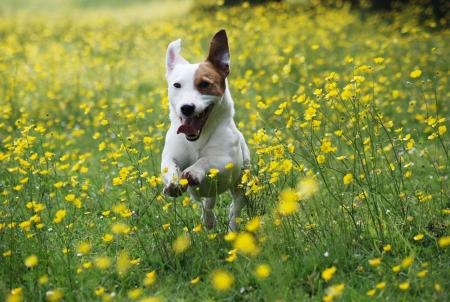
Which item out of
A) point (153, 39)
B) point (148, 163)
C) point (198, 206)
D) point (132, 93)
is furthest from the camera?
point (153, 39)

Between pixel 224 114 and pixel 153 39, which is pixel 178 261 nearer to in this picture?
pixel 224 114

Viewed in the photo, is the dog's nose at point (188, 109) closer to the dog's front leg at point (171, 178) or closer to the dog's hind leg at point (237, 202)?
the dog's front leg at point (171, 178)

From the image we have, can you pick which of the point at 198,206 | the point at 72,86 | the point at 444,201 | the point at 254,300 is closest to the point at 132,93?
the point at 72,86

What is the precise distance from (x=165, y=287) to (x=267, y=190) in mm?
899

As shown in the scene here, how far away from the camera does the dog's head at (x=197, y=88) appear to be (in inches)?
142

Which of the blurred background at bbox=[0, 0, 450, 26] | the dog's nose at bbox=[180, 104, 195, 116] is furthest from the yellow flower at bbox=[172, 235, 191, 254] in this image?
the blurred background at bbox=[0, 0, 450, 26]

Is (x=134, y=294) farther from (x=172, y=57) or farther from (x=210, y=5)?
(x=210, y=5)

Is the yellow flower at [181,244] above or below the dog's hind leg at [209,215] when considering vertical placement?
above

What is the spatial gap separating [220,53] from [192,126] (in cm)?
64

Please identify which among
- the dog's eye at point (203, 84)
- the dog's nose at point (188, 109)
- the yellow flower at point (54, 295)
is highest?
the dog's eye at point (203, 84)

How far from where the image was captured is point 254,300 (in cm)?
299

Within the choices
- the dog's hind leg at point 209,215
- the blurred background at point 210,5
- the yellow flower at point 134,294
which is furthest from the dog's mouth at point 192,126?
the blurred background at point 210,5

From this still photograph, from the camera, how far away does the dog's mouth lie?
3.63m

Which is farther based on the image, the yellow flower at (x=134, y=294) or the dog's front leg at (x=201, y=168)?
the dog's front leg at (x=201, y=168)
